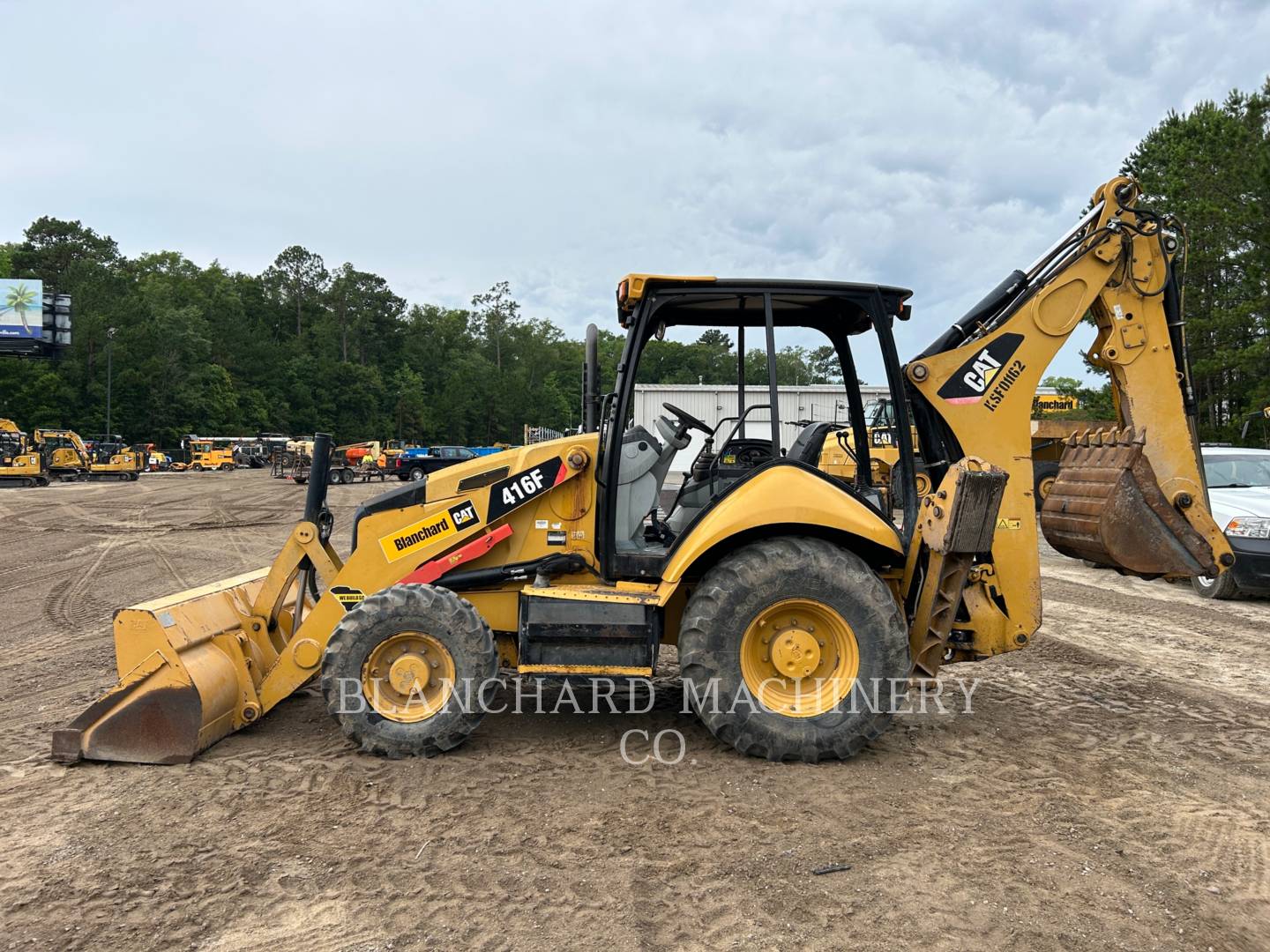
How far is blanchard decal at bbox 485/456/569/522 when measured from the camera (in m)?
4.92

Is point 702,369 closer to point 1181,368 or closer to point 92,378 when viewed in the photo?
point 1181,368

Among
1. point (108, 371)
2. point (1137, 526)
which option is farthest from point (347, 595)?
point (108, 371)

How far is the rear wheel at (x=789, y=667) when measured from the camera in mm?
4371

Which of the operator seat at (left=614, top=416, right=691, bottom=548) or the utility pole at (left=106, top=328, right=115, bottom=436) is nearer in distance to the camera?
the operator seat at (left=614, top=416, right=691, bottom=548)

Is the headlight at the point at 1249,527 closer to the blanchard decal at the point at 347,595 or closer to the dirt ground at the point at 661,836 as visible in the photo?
the dirt ground at the point at 661,836

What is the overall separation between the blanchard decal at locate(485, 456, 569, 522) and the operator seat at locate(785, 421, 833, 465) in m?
1.34

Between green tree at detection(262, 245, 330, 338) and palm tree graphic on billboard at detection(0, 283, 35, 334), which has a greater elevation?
green tree at detection(262, 245, 330, 338)

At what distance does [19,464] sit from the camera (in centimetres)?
3128

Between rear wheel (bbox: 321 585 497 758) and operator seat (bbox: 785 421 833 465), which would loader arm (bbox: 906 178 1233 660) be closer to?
operator seat (bbox: 785 421 833 465)

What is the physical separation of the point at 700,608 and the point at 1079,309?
2786mm

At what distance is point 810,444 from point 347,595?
284cm

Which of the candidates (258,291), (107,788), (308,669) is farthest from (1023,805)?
(258,291)

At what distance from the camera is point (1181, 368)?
4934mm

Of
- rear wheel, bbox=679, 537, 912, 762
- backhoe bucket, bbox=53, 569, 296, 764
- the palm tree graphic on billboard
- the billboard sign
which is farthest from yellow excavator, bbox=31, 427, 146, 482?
rear wheel, bbox=679, 537, 912, 762
